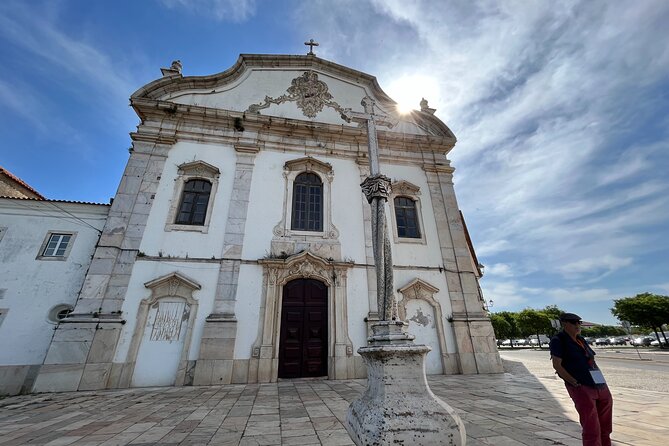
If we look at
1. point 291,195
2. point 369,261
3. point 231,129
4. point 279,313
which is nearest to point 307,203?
point 291,195

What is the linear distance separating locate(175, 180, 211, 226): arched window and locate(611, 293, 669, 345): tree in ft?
131

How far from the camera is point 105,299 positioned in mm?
7879

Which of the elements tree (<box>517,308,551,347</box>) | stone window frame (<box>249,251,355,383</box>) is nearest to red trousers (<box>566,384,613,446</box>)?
stone window frame (<box>249,251,355,383</box>)

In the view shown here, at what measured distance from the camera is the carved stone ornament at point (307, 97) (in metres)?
12.0

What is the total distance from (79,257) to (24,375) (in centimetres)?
303

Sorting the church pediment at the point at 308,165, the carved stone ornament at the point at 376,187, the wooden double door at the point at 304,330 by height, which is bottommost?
the wooden double door at the point at 304,330

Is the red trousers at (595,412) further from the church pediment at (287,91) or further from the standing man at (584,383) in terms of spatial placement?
the church pediment at (287,91)

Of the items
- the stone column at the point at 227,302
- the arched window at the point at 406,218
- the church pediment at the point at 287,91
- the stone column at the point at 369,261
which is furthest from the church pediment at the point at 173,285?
the arched window at the point at 406,218

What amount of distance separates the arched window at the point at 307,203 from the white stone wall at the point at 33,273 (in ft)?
19.6

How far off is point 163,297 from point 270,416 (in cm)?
550

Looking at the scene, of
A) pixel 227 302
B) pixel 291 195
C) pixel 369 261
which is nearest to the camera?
pixel 227 302

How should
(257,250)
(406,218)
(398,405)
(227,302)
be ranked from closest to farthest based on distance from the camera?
(398,405) → (227,302) → (257,250) → (406,218)

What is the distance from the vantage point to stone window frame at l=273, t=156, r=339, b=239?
982 centimetres

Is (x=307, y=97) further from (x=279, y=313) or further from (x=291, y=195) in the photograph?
(x=279, y=313)
